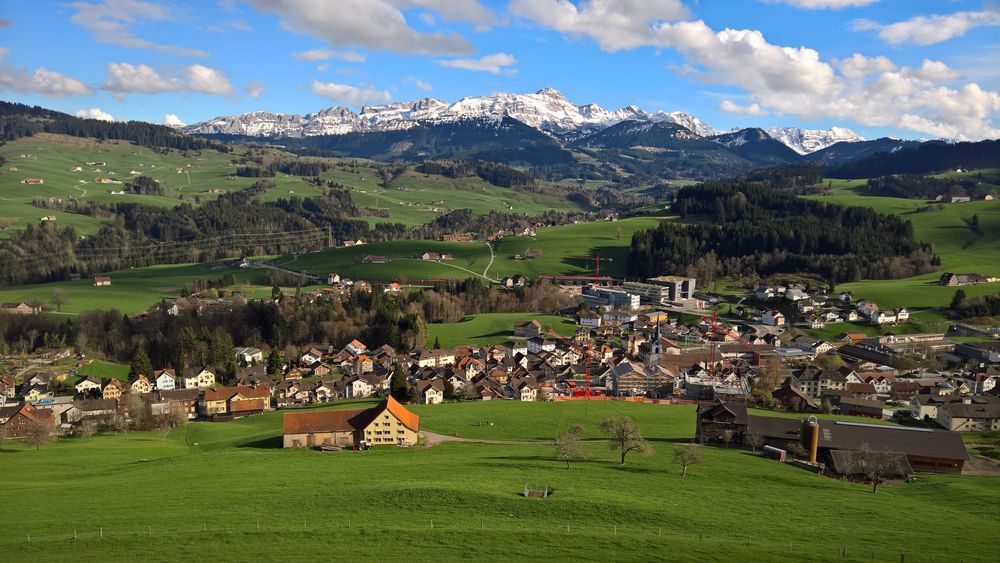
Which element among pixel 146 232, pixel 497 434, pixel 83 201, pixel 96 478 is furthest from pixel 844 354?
pixel 83 201

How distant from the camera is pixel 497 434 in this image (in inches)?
1957

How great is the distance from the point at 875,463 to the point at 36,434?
57557mm

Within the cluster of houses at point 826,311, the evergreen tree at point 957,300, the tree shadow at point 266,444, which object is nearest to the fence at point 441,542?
the tree shadow at point 266,444

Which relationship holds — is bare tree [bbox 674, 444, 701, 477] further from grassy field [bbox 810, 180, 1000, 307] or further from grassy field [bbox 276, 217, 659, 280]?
grassy field [bbox 276, 217, 659, 280]

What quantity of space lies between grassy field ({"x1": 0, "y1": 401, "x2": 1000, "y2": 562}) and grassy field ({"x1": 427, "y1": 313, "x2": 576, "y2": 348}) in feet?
158

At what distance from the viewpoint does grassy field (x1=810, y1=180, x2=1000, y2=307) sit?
11056 centimetres

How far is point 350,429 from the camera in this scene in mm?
48156

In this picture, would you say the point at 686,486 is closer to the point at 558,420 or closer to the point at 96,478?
the point at 558,420

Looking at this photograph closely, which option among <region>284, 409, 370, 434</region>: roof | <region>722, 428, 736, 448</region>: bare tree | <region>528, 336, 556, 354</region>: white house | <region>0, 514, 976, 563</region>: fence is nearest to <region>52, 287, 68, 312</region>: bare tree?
<region>528, 336, 556, 354</region>: white house

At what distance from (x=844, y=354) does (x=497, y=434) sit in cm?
5897

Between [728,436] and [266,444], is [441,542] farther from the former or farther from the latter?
[728,436]

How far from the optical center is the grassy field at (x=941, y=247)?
110562mm

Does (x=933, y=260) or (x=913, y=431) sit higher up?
(x=933, y=260)

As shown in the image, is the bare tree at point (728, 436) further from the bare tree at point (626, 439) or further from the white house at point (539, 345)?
the white house at point (539, 345)
